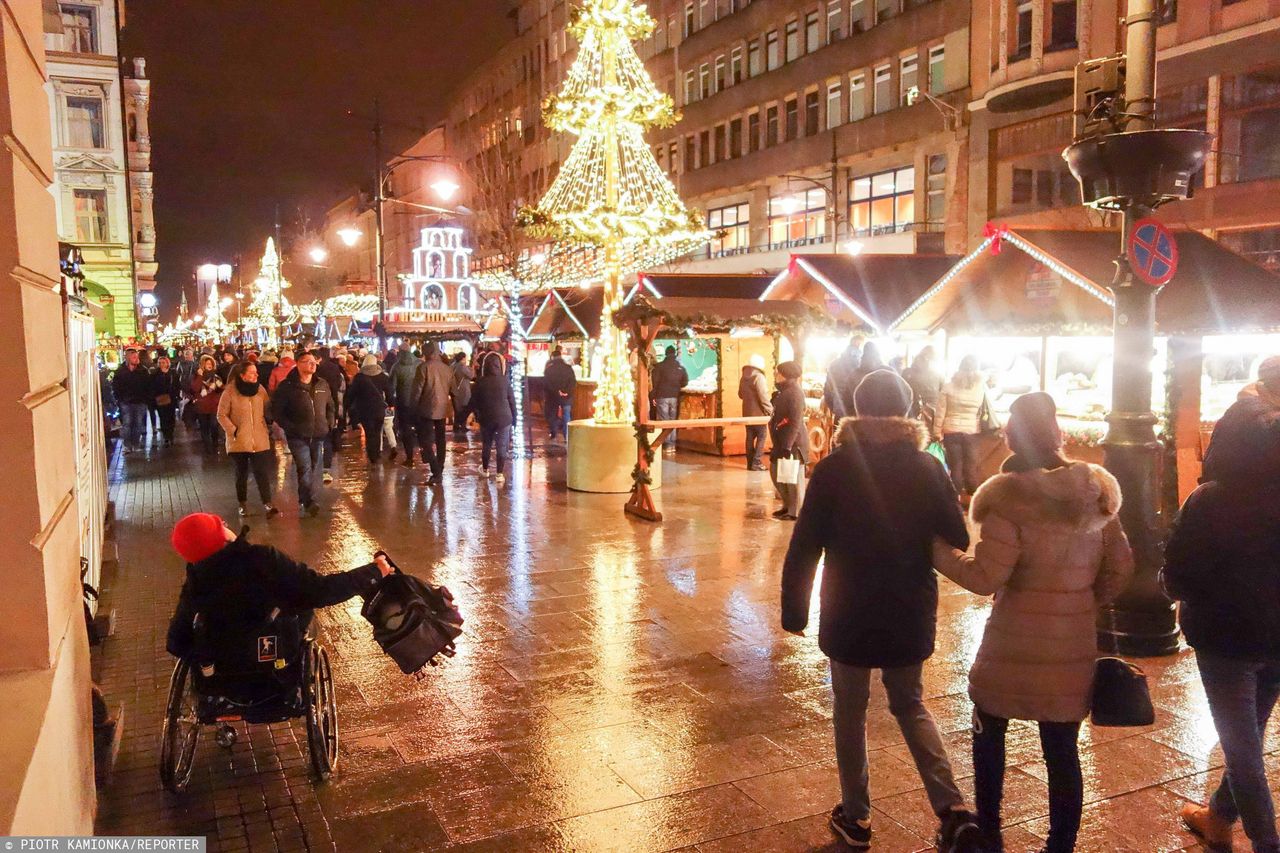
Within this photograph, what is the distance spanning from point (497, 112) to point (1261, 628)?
63495 millimetres

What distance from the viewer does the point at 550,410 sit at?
19.3 metres

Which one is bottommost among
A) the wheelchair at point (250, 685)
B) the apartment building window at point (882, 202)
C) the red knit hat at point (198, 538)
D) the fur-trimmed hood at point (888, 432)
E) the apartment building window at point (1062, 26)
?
the wheelchair at point (250, 685)

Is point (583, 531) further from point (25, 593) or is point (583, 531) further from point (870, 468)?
point (25, 593)

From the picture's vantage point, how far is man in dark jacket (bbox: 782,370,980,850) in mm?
3676

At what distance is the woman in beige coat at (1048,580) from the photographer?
342 cm

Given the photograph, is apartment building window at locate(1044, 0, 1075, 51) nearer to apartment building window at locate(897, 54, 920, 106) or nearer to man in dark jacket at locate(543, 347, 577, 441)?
apartment building window at locate(897, 54, 920, 106)

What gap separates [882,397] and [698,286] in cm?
1337

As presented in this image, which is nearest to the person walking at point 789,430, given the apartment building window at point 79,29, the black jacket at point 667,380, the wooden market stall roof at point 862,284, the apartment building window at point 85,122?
the wooden market stall roof at point 862,284

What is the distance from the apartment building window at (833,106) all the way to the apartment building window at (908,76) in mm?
2844

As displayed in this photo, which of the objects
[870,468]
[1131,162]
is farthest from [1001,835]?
[1131,162]

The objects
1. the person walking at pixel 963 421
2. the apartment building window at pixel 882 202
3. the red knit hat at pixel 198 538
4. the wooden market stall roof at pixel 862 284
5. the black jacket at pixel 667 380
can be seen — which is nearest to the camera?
the red knit hat at pixel 198 538

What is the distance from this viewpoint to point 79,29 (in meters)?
45.7

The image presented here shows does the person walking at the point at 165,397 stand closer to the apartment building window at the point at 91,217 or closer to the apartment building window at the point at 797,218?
the apartment building window at the point at 797,218

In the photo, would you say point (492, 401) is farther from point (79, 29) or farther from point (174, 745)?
point (79, 29)
